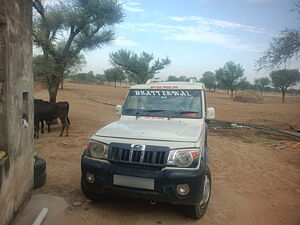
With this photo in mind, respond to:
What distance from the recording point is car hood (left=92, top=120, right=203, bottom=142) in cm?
410

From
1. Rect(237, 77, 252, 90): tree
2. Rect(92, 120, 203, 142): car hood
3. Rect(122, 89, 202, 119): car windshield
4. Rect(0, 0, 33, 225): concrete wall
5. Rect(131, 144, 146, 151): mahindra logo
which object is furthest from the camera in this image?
Rect(237, 77, 252, 90): tree

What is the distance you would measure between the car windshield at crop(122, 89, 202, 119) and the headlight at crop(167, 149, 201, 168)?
1591 millimetres

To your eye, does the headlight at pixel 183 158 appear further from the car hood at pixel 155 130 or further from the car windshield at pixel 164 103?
the car windshield at pixel 164 103

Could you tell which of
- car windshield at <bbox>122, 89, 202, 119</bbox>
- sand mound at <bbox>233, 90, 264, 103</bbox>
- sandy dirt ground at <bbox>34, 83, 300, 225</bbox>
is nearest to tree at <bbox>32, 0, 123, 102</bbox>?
sandy dirt ground at <bbox>34, 83, 300, 225</bbox>

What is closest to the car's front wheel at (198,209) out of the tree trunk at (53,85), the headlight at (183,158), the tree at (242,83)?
the headlight at (183,158)

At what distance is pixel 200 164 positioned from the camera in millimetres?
3869

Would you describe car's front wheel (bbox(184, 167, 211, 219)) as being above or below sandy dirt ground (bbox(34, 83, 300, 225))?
above

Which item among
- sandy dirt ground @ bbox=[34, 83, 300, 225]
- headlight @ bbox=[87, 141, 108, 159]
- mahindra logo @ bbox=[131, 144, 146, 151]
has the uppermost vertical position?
mahindra logo @ bbox=[131, 144, 146, 151]

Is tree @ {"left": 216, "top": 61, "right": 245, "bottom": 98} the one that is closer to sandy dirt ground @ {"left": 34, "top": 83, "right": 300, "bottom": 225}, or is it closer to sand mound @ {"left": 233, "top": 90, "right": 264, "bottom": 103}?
sand mound @ {"left": 233, "top": 90, "right": 264, "bottom": 103}

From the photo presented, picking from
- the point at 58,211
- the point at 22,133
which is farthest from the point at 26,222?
the point at 22,133

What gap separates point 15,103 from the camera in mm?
3811

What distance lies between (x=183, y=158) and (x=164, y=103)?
2026 millimetres

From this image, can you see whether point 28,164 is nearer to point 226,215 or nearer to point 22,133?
point 22,133

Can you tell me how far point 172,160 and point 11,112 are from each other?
2.21 metres
